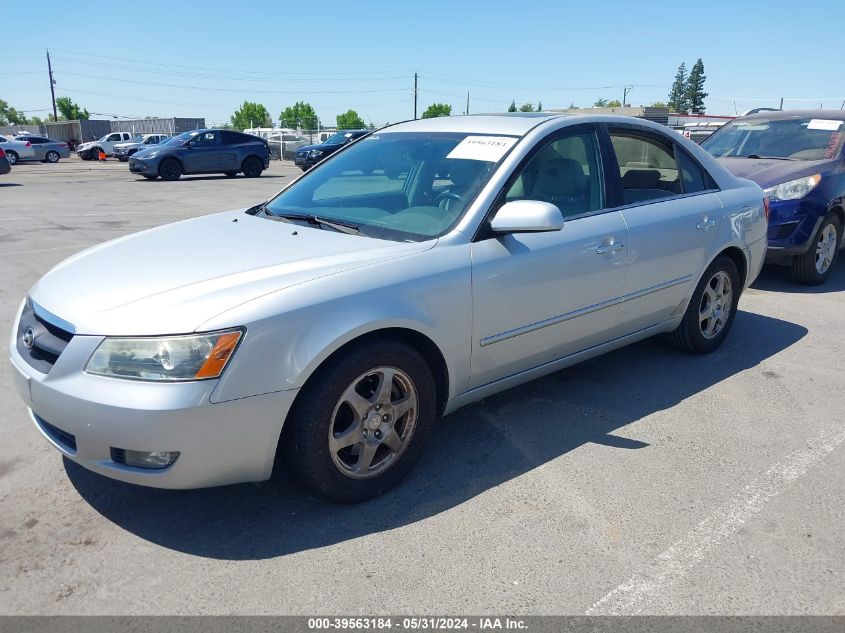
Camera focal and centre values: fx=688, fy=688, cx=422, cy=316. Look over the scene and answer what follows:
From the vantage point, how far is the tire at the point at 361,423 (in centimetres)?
272

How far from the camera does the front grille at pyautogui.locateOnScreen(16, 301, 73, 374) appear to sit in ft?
8.79

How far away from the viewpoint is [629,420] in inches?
152

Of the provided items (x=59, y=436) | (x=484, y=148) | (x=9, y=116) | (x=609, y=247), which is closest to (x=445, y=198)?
(x=484, y=148)

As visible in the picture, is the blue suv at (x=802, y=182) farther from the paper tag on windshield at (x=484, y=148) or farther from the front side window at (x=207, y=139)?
the front side window at (x=207, y=139)

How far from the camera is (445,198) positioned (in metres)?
3.43

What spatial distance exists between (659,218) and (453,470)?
79.6 inches

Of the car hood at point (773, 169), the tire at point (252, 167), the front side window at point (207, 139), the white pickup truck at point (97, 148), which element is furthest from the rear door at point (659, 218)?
the white pickup truck at point (97, 148)

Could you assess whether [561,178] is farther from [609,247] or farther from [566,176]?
[609,247]

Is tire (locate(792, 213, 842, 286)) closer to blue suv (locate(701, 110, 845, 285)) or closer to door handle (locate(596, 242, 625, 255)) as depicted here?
blue suv (locate(701, 110, 845, 285))

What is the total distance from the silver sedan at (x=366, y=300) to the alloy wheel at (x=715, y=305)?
20cm

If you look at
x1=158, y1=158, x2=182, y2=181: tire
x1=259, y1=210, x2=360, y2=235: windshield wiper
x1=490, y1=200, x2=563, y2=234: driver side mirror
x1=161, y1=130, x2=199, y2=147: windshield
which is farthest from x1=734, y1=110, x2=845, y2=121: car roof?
x1=161, y1=130, x2=199, y2=147: windshield

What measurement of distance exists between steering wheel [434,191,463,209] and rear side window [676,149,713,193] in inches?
75.9

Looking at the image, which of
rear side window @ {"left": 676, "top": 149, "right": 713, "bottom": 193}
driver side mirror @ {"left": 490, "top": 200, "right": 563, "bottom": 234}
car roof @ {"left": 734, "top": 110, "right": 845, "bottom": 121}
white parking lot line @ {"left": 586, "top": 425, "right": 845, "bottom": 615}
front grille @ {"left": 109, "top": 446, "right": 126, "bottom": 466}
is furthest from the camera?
car roof @ {"left": 734, "top": 110, "right": 845, "bottom": 121}

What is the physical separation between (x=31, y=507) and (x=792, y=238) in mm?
6779
